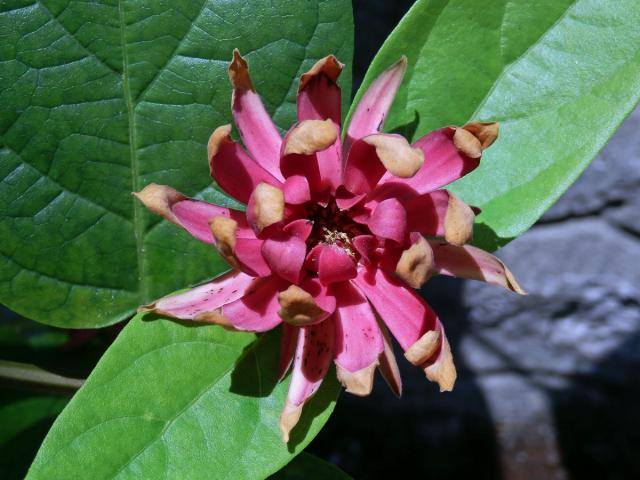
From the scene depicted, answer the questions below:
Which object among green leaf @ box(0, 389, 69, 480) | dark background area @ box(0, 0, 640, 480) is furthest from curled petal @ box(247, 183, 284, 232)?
dark background area @ box(0, 0, 640, 480)

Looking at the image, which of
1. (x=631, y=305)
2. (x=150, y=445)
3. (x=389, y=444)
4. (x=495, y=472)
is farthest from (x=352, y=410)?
(x=150, y=445)

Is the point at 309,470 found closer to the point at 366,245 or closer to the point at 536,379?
the point at 366,245

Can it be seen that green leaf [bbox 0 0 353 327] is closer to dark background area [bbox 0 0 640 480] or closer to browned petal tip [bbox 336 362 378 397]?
browned petal tip [bbox 336 362 378 397]

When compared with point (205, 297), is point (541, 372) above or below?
below

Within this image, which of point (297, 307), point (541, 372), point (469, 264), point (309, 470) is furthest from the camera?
point (541, 372)

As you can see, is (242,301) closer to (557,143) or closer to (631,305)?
(557,143)

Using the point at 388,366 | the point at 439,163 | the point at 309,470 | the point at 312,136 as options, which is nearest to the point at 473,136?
the point at 439,163

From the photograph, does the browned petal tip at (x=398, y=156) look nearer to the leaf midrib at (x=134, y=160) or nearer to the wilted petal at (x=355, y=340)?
the wilted petal at (x=355, y=340)
